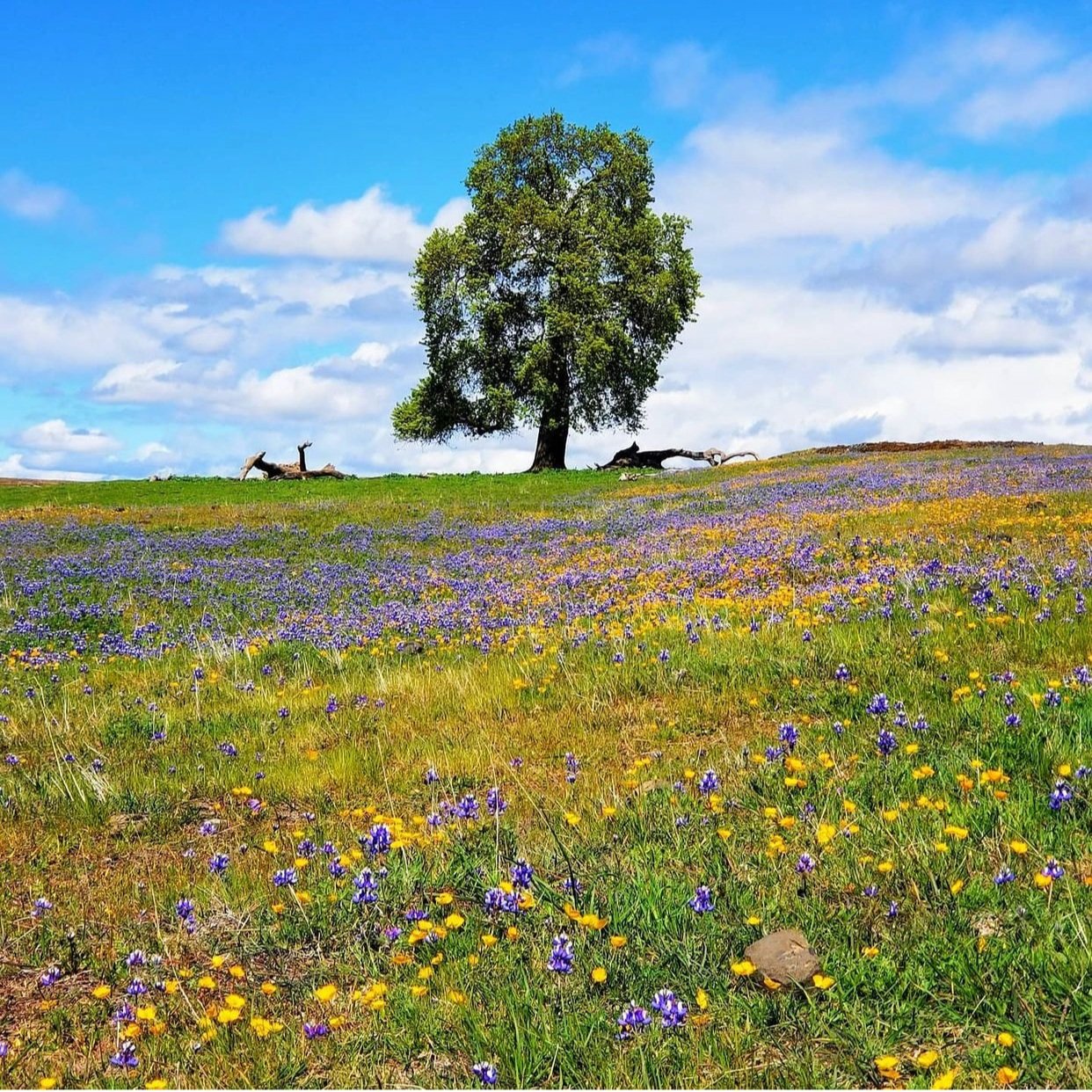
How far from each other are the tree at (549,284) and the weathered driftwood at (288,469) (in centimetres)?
480

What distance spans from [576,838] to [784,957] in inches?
62.4

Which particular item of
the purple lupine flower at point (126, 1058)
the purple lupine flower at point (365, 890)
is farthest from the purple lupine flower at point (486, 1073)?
the purple lupine flower at point (126, 1058)

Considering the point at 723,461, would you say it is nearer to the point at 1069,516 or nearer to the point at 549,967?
the point at 1069,516

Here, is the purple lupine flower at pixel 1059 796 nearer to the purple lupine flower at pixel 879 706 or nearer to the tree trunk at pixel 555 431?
the purple lupine flower at pixel 879 706

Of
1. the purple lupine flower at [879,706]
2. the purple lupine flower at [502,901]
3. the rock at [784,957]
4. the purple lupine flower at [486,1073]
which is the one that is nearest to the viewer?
the purple lupine flower at [486,1073]

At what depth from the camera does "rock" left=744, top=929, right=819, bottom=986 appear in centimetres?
344

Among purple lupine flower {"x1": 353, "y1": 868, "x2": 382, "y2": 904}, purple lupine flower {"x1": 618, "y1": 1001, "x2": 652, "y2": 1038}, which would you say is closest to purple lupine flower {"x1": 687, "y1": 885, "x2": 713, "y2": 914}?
purple lupine flower {"x1": 618, "y1": 1001, "x2": 652, "y2": 1038}

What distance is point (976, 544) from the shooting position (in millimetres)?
12227

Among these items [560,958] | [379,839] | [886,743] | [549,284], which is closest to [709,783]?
[886,743]

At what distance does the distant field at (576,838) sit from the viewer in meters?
3.32

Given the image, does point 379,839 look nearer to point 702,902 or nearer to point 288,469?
point 702,902

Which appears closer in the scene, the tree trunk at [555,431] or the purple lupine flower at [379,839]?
the purple lupine flower at [379,839]

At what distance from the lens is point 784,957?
351 cm

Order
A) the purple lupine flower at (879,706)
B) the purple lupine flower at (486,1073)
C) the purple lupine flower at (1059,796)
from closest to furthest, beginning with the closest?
the purple lupine flower at (486,1073) < the purple lupine flower at (1059,796) < the purple lupine flower at (879,706)
